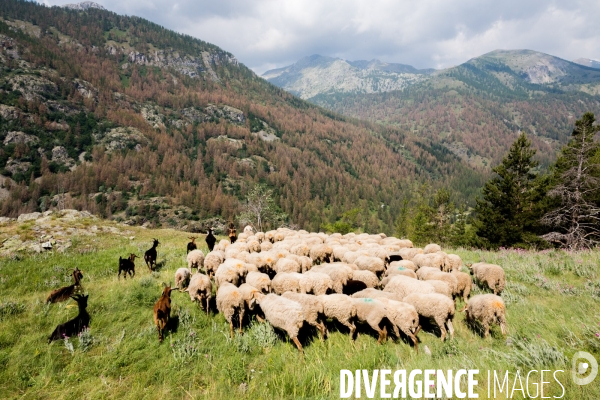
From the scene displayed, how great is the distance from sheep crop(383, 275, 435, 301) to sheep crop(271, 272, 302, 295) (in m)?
3.24

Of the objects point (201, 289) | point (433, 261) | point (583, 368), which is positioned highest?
point (583, 368)

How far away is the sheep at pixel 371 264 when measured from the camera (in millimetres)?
11516

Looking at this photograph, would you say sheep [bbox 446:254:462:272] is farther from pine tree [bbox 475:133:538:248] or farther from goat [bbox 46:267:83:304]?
pine tree [bbox 475:133:538:248]

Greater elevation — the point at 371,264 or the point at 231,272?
the point at 231,272

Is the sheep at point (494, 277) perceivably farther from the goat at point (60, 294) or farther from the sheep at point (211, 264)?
the goat at point (60, 294)

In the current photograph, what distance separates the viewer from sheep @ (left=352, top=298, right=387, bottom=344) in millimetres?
6605

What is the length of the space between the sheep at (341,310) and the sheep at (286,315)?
0.96 metres

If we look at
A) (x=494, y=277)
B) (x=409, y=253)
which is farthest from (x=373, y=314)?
(x=409, y=253)

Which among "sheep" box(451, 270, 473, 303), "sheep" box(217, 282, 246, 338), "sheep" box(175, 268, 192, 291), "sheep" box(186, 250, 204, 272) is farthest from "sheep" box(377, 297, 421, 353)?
"sheep" box(186, 250, 204, 272)

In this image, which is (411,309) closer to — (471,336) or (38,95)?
(471,336)

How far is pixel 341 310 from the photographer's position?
23.0 ft

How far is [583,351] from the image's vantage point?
475 centimetres

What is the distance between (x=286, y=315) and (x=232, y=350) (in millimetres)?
1626

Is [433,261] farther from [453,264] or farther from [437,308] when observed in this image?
[437,308]
